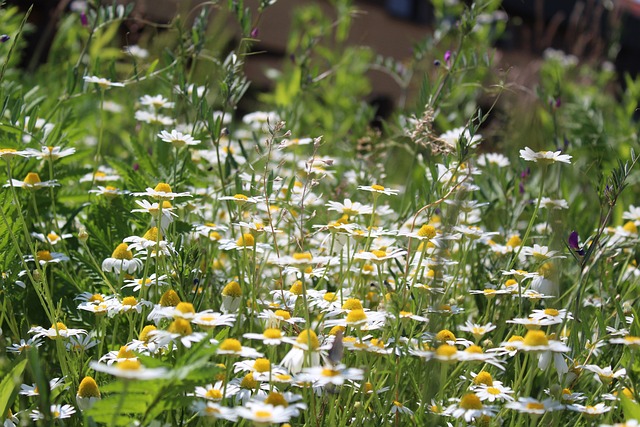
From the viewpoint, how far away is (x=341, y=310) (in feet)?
3.92

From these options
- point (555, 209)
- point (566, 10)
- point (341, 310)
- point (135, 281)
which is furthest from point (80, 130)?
point (566, 10)

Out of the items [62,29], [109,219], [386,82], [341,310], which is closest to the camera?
[341,310]

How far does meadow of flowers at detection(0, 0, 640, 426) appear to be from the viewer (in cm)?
107

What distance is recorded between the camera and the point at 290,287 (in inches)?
64.8

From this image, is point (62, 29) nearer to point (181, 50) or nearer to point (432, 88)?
point (181, 50)

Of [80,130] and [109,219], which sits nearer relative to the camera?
[109,219]

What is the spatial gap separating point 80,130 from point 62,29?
3.71 feet

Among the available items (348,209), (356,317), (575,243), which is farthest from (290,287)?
(575,243)

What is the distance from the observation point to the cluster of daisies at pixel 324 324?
1062 mm

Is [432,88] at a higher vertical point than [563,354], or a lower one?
higher

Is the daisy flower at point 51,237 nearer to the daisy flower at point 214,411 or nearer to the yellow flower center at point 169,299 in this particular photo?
the yellow flower center at point 169,299

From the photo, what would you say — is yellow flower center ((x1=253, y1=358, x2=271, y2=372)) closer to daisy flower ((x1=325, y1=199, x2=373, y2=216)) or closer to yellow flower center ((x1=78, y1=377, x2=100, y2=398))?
yellow flower center ((x1=78, y1=377, x2=100, y2=398))

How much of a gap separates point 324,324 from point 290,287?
0.41 metres

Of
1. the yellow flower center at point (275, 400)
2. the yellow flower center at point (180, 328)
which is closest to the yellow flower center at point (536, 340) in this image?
the yellow flower center at point (275, 400)
